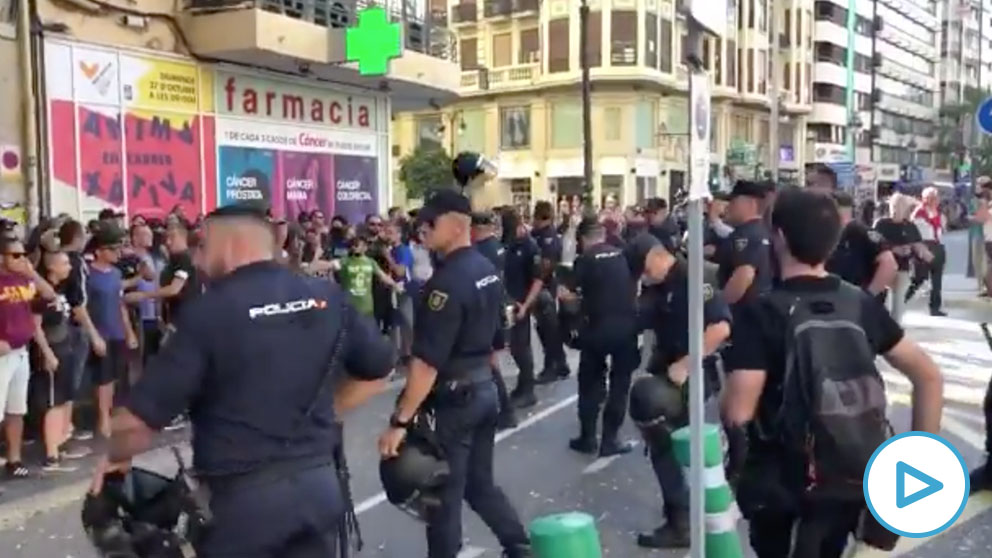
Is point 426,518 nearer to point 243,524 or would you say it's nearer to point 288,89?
point 243,524

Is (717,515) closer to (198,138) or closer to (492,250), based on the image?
(492,250)

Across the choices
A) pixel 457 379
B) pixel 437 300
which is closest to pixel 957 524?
pixel 457 379

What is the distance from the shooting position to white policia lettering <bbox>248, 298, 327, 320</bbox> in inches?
124

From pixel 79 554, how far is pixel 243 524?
316cm

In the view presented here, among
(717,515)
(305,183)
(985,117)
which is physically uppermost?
(985,117)

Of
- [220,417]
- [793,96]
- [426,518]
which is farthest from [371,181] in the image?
[793,96]

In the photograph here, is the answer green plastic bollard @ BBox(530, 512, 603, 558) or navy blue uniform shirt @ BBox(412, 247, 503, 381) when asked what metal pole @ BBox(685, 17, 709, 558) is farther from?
navy blue uniform shirt @ BBox(412, 247, 503, 381)

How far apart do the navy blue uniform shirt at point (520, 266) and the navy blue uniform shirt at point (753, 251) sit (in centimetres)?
351

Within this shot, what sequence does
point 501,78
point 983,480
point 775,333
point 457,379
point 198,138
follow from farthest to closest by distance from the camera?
point 501,78 → point 198,138 → point 983,480 → point 457,379 → point 775,333

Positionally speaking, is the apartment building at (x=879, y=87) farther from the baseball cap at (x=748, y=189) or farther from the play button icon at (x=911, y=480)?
the play button icon at (x=911, y=480)

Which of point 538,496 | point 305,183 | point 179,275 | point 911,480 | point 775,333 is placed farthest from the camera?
point 305,183

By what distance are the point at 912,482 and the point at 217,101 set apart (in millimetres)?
14685

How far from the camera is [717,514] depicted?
14.2ft

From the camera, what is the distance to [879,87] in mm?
82375
